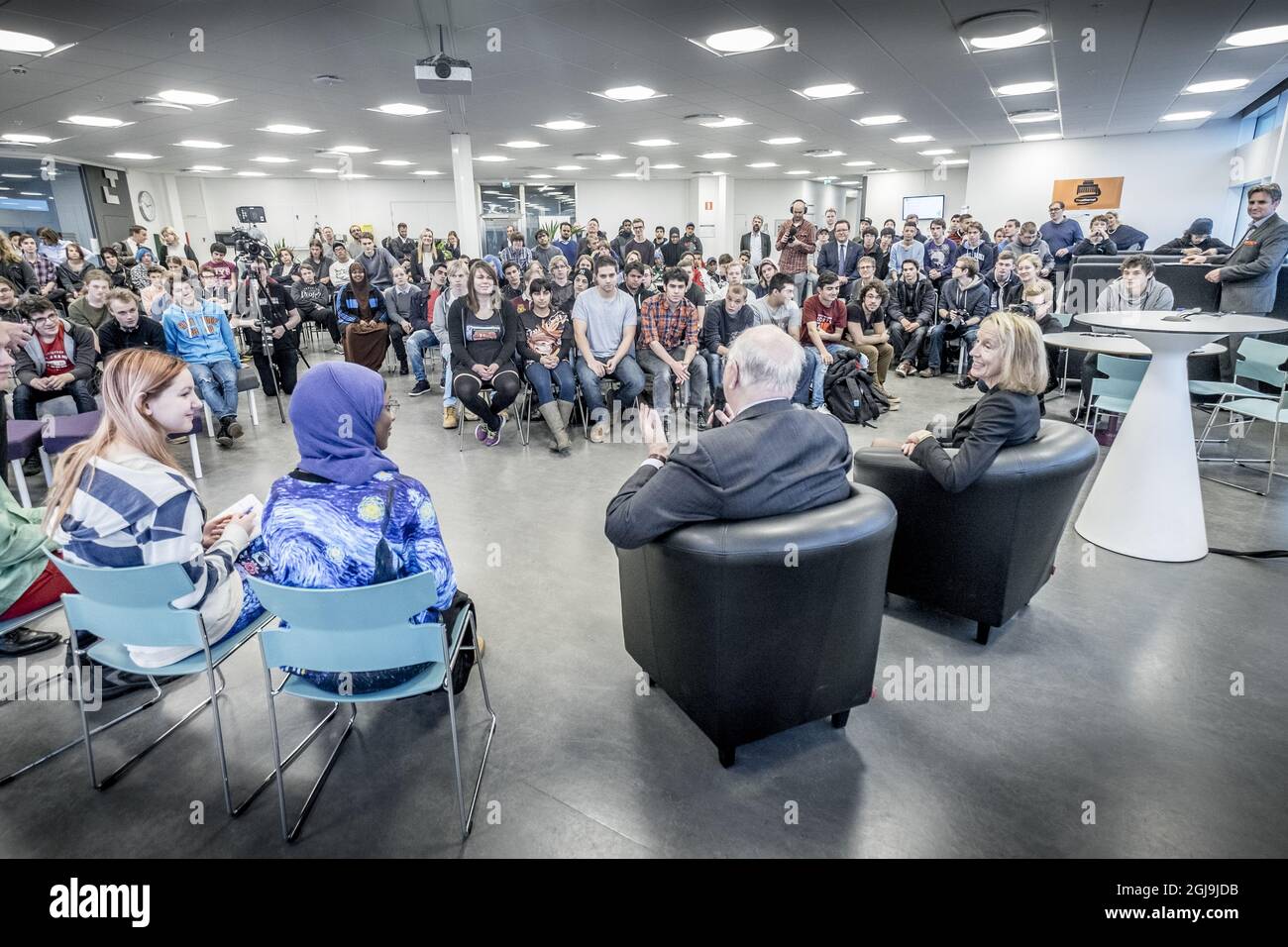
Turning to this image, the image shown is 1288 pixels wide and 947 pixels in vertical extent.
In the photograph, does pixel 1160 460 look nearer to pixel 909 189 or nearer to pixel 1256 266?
pixel 1256 266

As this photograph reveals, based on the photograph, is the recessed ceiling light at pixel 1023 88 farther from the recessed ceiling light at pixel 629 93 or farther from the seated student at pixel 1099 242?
the recessed ceiling light at pixel 629 93

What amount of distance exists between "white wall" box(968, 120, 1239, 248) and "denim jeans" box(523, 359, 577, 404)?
12.2 metres

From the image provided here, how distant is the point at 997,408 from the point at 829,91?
7.53 meters

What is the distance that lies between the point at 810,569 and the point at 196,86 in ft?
30.1

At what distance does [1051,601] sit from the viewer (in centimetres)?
304

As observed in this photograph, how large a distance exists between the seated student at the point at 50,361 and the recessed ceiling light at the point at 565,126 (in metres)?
7.28

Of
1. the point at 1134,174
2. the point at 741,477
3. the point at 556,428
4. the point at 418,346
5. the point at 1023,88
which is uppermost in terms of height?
the point at 1023,88

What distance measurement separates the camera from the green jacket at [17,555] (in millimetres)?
2236

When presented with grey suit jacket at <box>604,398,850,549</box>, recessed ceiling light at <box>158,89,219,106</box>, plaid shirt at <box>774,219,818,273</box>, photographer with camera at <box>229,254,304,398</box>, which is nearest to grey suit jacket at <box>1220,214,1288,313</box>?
plaid shirt at <box>774,219,818,273</box>

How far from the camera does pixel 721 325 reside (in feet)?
20.0

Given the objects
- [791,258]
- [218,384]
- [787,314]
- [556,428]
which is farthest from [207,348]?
[791,258]

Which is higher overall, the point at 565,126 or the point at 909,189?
the point at 565,126

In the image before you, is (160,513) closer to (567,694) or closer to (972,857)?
(567,694)

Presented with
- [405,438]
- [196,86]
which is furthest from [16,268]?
[405,438]
